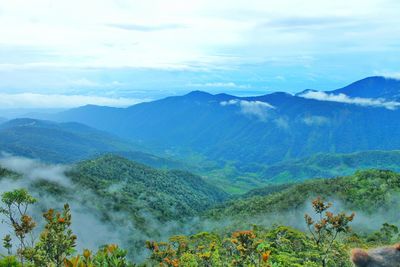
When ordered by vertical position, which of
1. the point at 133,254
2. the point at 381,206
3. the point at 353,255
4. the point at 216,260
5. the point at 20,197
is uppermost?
the point at 353,255

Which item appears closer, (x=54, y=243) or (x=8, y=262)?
(x=8, y=262)

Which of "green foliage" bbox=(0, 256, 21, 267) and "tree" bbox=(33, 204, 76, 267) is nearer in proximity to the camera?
"green foliage" bbox=(0, 256, 21, 267)

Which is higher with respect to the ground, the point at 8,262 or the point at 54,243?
the point at 8,262

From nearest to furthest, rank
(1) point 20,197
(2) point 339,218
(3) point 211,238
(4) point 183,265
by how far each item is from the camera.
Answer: (2) point 339,218, (1) point 20,197, (4) point 183,265, (3) point 211,238

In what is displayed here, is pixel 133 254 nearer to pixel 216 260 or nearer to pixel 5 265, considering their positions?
pixel 216 260

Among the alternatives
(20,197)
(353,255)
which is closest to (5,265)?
(353,255)

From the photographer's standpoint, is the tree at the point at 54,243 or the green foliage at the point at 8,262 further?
the tree at the point at 54,243

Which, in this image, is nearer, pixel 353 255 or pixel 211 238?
pixel 353 255

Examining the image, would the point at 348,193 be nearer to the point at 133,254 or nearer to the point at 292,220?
the point at 292,220

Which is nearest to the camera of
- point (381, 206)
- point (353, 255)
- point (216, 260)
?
point (353, 255)

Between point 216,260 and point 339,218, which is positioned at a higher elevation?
point 339,218
